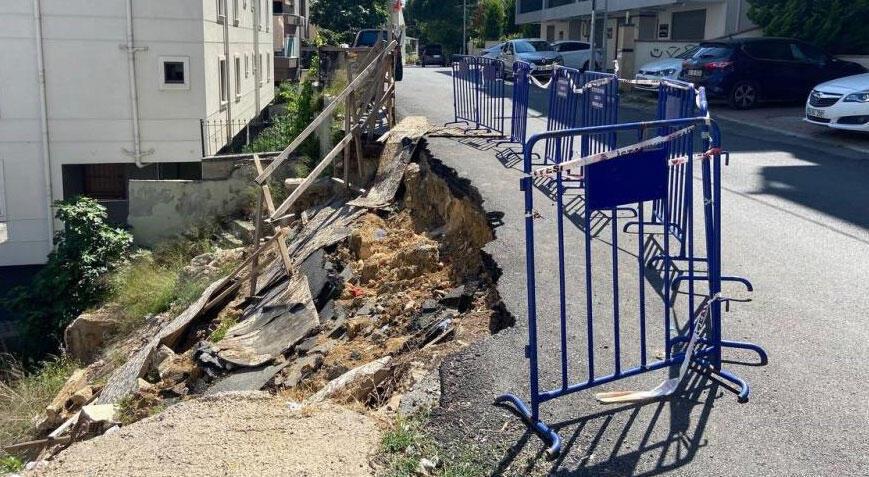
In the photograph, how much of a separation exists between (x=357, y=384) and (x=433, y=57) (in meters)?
54.5

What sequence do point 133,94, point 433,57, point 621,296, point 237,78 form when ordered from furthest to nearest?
point 433,57 → point 237,78 → point 133,94 → point 621,296

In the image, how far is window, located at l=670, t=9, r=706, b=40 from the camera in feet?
97.5

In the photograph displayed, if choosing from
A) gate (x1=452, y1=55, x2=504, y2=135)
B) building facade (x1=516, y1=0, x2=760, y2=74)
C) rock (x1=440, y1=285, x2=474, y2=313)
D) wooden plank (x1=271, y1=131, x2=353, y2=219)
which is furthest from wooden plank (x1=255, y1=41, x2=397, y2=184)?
building facade (x1=516, y1=0, x2=760, y2=74)

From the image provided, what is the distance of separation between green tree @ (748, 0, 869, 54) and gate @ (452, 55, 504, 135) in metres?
11.6

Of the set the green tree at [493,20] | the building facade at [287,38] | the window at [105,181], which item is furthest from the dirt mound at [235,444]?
the green tree at [493,20]

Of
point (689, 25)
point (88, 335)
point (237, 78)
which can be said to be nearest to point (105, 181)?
point (237, 78)

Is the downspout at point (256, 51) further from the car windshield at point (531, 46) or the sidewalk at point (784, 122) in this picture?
the sidewalk at point (784, 122)

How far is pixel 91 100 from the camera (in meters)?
19.2

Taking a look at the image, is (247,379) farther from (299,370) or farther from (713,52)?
(713,52)

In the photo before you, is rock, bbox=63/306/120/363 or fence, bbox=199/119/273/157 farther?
fence, bbox=199/119/273/157

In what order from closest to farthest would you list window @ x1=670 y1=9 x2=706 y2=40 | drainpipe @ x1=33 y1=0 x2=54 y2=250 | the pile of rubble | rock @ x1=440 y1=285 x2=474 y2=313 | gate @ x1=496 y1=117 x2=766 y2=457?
gate @ x1=496 y1=117 x2=766 y2=457 → the pile of rubble → rock @ x1=440 y1=285 x2=474 y2=313 → drainpipe @ x1=33 y1=0 x2=54 y2=250 → window @ x1=670 y1=9 x2=706 y2=40

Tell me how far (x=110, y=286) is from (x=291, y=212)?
4.13 meters

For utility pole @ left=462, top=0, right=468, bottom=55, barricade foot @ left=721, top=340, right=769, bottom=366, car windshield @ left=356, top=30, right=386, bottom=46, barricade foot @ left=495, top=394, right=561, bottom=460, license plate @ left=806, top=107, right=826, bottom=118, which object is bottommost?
barricade foot @ left=495, top=394, right=561, bottom=460

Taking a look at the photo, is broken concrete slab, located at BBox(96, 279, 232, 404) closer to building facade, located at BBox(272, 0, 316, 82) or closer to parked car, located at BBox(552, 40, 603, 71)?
parked car, located at BBox(552, 40, 603, 71)
